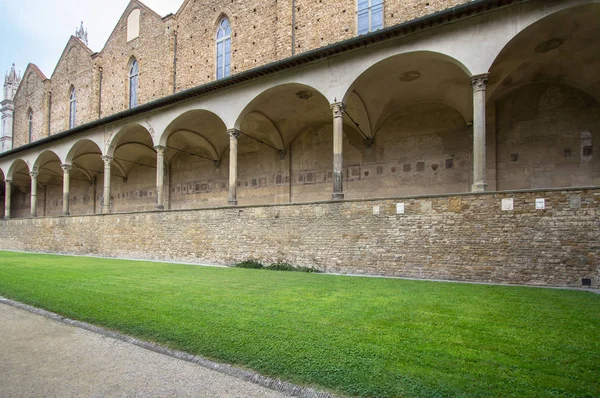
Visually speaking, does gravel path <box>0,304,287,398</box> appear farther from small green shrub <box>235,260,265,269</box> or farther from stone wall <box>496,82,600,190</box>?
stone wall <box>496,82,600,190</box>

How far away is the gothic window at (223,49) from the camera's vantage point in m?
19.1

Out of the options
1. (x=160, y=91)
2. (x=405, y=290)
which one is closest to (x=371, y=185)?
(x=405, y=290)

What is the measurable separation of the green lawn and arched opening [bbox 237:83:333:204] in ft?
33.7

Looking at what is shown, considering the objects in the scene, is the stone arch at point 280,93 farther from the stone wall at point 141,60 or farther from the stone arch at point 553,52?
the stone wall at point 141,60

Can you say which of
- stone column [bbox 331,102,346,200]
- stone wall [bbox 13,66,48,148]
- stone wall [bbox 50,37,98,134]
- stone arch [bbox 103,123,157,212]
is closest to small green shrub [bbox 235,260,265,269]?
stone column [bbox 331,102,346,200]

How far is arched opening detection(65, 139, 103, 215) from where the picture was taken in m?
24.5

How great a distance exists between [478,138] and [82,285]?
9.90 metres

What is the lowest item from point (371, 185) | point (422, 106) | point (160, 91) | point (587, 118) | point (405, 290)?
point (405, 290)

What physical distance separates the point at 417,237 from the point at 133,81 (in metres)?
22.4

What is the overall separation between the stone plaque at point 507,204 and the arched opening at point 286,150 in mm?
8843

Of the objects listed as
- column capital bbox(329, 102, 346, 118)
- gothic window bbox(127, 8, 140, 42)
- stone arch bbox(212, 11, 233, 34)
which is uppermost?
gothic window bbox(127, 8, 140, 42)

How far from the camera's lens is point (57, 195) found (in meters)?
30.1

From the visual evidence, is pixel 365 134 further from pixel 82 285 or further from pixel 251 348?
pixel 251 348

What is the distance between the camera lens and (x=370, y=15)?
1484 centimetres
